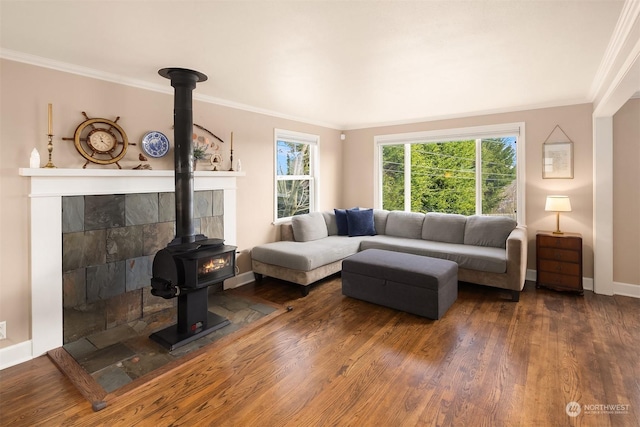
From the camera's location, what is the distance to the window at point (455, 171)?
14.9 ft

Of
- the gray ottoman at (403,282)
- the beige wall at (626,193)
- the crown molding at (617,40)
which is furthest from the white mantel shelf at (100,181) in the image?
the beige wall at (626,193)

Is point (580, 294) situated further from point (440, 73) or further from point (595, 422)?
point (440, 73)

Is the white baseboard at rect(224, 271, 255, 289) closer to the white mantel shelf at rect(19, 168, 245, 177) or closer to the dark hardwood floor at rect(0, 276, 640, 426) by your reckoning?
the dark hardwood floor at rect(0, 276, 640, 426)

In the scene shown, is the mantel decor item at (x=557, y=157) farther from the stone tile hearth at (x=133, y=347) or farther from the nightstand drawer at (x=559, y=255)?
the stone tile hearth at (x=133, y=347)

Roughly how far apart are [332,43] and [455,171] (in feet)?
11.2

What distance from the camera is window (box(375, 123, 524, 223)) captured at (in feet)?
→ 14.9

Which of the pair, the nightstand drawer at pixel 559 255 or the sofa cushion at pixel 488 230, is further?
the sofa cushion at pixel 488 230

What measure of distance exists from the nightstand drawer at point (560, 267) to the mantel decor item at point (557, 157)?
3.62ft

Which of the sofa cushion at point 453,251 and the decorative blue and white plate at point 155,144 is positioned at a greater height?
the decorative blue and white plate at point 155,144

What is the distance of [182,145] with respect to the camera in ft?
9.21

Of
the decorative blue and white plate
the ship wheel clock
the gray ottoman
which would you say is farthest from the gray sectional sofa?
the ship wheel clock

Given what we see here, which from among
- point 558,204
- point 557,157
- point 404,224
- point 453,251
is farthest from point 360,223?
point 557,157

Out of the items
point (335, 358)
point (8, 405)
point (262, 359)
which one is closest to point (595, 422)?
point (335, 358)

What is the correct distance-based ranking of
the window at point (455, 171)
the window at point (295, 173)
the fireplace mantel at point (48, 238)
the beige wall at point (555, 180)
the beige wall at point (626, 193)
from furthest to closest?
the window at point (295, 173), the window at point (455, 171), the beige wall at point (555, 180), the beige wall at point (626, 193), the fireplace mantel at point (48, 238)
